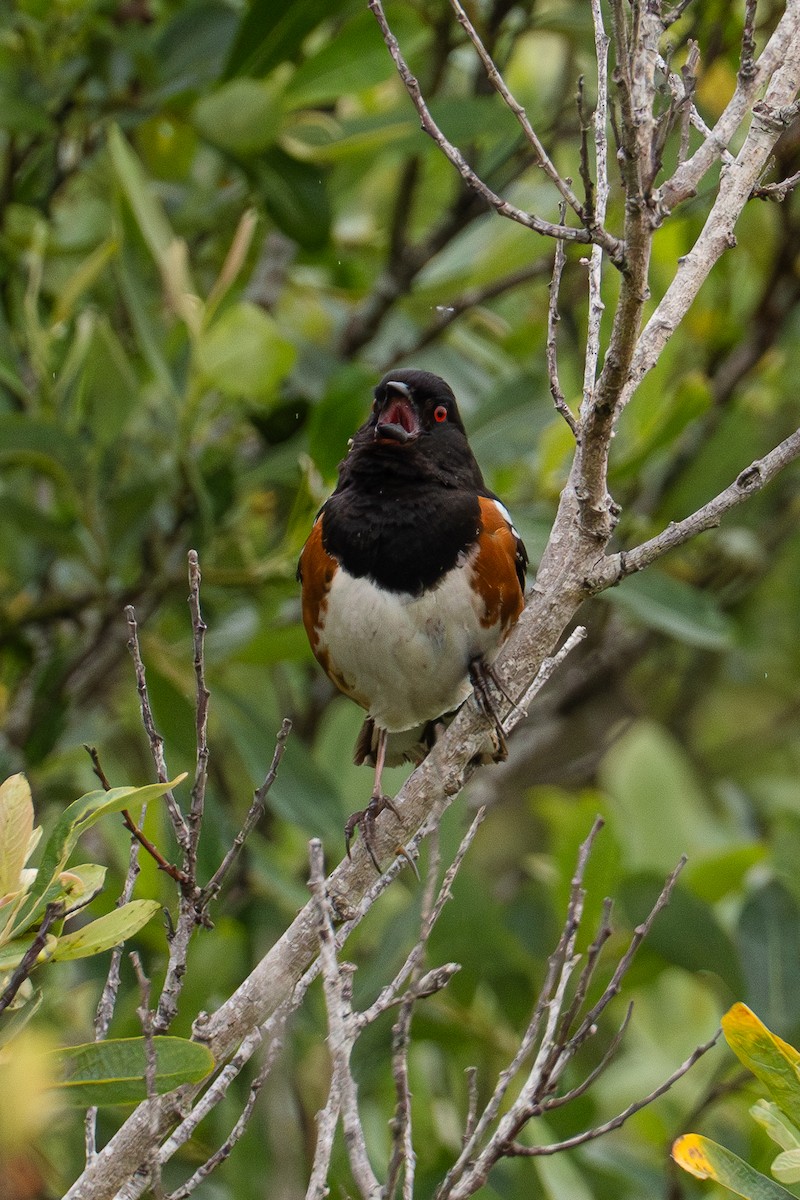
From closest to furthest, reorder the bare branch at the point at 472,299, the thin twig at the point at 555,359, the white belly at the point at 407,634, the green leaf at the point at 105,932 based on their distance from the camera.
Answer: the green leaf at the point at 105,932 < the thin twig at the point at 555,359 < the white belly at the point at 407,634 < the bare branch at the point at 472,299

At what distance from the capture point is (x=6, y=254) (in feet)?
11.2

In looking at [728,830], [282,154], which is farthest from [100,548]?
[728,830]

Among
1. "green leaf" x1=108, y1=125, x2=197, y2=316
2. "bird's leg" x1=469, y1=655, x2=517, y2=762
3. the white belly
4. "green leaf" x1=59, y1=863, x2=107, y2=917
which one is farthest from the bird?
"green leaf" x1=59, y1=863, x2=107, y2=917

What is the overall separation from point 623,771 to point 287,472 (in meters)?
1.38

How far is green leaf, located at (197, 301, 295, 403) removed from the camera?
9.91ft

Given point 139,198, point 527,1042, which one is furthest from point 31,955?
point 139,198

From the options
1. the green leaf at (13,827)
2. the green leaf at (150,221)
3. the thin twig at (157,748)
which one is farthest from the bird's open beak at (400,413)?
the green leaf at (13,827)

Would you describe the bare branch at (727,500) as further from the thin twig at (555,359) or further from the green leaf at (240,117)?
the green leaf at (240,117)

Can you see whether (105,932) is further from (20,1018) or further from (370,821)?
(370,821)

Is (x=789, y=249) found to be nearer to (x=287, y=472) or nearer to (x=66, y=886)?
(x=287, y=472)

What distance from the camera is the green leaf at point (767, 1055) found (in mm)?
1756

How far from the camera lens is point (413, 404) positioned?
2.89 metres

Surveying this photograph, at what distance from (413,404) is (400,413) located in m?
0.03

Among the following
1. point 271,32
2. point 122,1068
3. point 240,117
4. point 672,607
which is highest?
point 271,32
